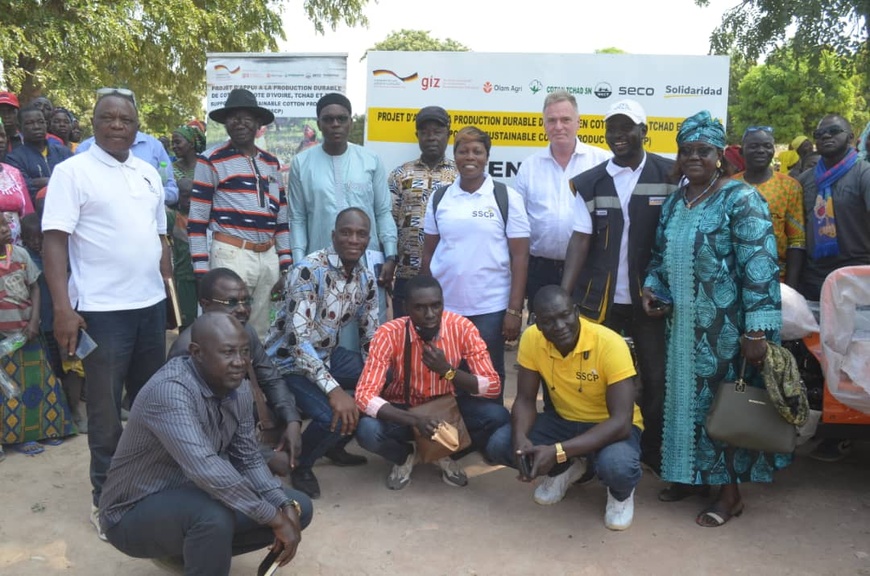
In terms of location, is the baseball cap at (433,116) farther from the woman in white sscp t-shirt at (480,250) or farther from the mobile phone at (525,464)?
the mobile phone at (525,464)

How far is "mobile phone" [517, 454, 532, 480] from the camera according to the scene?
353 centimetres

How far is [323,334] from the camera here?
4188mm

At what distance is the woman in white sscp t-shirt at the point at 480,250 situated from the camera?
14.2 feet

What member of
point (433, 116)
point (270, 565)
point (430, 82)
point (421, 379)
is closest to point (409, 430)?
point (421, 379)

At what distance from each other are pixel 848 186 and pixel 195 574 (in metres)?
4.12

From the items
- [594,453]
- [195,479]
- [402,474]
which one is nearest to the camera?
[195,479]

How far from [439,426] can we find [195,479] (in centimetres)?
144

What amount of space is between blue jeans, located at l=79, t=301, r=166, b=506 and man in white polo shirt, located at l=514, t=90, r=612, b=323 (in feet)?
7.96

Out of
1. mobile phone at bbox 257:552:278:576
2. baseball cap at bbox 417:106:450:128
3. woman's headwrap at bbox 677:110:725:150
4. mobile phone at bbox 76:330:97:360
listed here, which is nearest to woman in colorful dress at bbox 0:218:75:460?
mobile phone at bbox 76:330:97:360

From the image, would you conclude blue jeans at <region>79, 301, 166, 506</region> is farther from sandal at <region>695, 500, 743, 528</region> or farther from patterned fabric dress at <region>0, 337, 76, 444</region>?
sandal at <region>695, 500, 743, 528</region>

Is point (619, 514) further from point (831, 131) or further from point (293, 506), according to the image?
point (831, 131)

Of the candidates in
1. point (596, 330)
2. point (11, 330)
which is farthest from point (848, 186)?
point (11, 330)

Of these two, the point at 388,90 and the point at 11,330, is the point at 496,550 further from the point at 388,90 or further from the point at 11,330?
the point at 388,90

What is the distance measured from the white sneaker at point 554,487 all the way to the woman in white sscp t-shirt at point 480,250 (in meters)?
0.61
